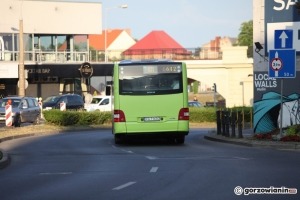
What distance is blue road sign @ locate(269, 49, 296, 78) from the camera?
23.4 m

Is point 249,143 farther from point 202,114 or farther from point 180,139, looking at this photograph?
point 202,114

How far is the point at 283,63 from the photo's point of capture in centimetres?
2345

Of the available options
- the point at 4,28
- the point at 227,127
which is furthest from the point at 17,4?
the point at 227,127

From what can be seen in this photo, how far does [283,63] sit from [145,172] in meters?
9.50

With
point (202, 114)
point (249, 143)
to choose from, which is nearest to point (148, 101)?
point (249, 143)

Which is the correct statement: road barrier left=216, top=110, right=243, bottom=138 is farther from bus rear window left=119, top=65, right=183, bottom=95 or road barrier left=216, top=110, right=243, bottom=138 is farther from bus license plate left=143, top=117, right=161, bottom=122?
bus license plate left=143, top=117, right=161, bottom=122

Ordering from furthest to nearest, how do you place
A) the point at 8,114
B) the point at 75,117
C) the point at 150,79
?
the point at 75,117
the point at 8,114
the point at 150,79

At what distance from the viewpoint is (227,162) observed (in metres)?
A: 17.6

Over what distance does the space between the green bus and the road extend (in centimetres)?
70

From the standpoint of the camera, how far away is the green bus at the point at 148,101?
24.0m

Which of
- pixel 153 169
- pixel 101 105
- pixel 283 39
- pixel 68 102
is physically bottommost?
pixel 153 169

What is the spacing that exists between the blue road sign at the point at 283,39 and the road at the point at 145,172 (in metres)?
3.62

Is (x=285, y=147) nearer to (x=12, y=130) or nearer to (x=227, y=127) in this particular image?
(x=227, y=127)

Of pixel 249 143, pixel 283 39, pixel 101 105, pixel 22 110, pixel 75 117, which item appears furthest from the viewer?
pixel 101 105
